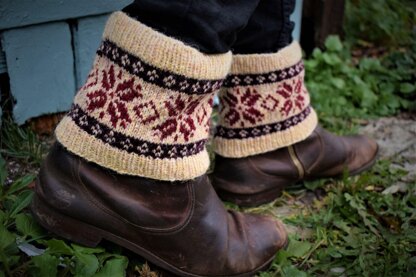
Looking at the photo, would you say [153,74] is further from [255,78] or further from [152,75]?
[255,78]

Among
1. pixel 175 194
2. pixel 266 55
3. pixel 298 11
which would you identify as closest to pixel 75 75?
pixel 266 55

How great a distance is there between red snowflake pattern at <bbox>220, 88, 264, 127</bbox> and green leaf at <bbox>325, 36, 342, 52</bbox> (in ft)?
3.07

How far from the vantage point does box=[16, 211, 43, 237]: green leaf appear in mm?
1026

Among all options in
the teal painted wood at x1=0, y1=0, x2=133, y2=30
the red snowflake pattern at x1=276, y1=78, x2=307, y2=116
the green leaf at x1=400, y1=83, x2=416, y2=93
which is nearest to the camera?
the red snowflake pattern at x1=276, y1=78, x2=307, y2=116

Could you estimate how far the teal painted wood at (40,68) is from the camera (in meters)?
1.46

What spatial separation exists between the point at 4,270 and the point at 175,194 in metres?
0.32

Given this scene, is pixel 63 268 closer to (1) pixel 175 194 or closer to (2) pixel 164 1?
(1) pixel 175 194

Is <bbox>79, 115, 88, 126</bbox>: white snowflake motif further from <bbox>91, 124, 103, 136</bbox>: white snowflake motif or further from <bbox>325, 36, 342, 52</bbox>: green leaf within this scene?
<bbox>325, 36, 342, 52</bbox>: green leaf

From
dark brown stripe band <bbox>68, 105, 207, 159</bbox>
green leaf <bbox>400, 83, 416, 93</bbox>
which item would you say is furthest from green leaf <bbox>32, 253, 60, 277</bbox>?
green leaf <bbox>400, 83, 416, 93</bbox>

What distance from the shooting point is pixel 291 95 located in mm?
1308

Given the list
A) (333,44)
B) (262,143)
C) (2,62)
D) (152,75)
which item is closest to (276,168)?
(262,143)

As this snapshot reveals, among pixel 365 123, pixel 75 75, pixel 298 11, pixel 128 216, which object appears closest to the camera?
pixel 128 216

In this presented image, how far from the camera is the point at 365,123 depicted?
6.12 feet

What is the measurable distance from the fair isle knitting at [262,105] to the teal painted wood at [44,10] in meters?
0.48
